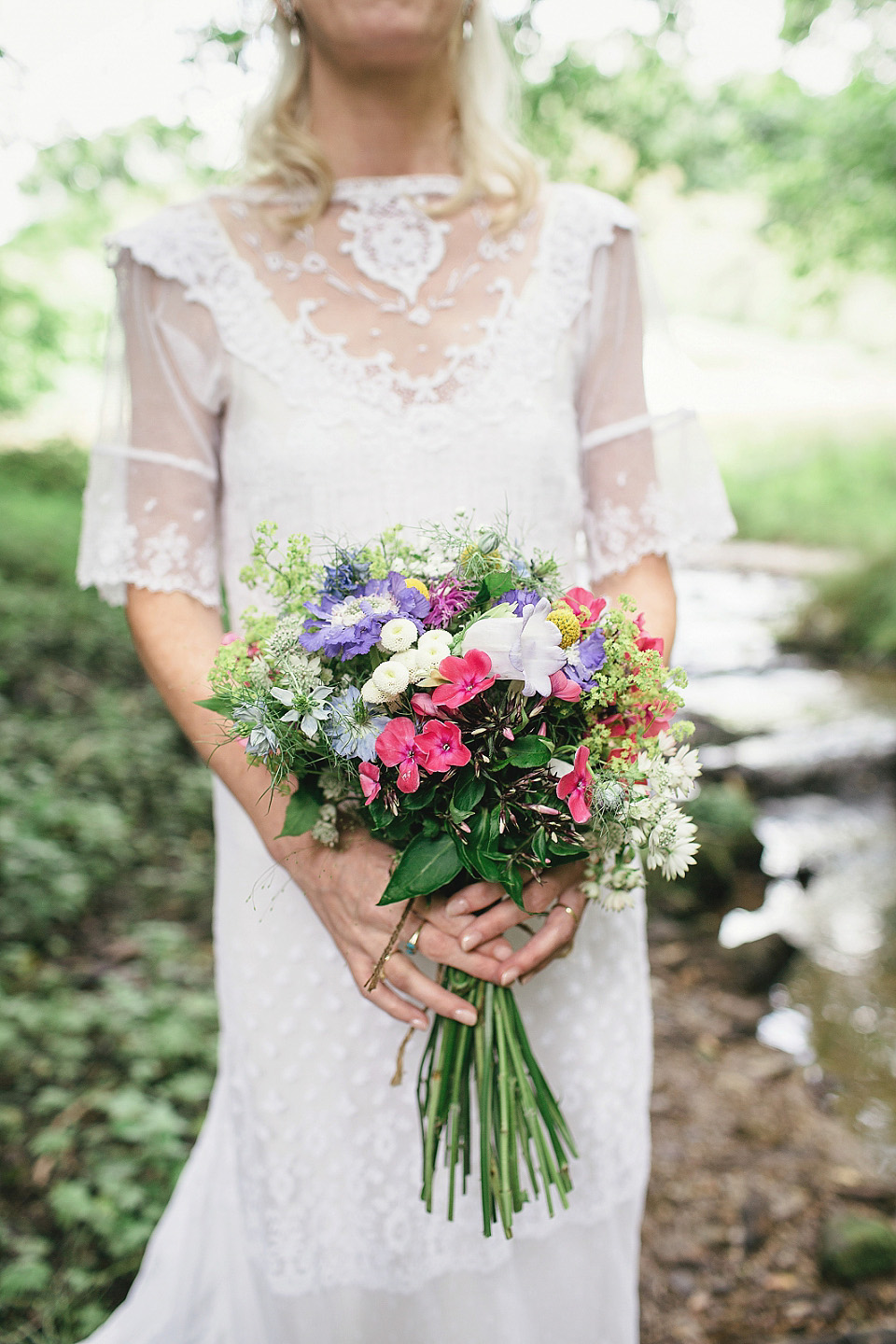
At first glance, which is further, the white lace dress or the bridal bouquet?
the white lace dress

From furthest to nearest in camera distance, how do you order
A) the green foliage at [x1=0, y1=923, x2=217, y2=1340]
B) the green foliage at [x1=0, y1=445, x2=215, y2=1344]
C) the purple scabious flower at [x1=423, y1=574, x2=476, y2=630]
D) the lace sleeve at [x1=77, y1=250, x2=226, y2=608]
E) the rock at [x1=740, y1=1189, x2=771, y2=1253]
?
the rock at [x1=740, y1=1189, x2=771, y2=1253] → the green foliage at [x1=0, y1=445, x2=215, y2=1344] → the green foliage at [x1=0, y1=923, x2=217, y2=1340] → the lace sleeve at [x1=77, y1=250, x2=226, y2=608] → the purple scabious flower at [x1=423, y1=574, x2=476, y2=630]

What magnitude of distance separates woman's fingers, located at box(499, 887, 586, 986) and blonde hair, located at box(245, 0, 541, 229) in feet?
4.00

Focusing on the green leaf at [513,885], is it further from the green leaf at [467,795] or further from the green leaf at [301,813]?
the green leaf at [301,813]

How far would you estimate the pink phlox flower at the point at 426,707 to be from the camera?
1.17m

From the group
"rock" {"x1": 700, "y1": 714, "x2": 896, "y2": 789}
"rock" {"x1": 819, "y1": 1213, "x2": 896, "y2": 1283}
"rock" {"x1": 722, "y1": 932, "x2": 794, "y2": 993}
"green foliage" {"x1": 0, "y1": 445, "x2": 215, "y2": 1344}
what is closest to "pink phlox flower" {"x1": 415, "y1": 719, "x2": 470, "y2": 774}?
"green foliage" {"x1": 0, "y1": 445, "x2": 215, "y2": 1344}

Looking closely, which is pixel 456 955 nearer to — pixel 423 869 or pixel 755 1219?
pixel 423 869

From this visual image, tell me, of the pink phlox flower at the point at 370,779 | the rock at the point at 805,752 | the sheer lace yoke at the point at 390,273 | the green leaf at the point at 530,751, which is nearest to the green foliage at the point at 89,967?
the pink phlox flower at the point at 370,779

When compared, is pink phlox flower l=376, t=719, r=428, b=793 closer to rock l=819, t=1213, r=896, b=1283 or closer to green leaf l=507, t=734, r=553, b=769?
green leaf l=507, t=734, r=553, b=769

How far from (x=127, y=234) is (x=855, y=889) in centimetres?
507

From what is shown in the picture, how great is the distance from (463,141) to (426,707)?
124 cm

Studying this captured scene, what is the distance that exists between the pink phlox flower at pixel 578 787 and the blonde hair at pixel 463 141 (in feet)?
3.66

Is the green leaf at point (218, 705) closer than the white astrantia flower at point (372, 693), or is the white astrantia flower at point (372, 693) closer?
the white astrantia flower at point (372, 693)

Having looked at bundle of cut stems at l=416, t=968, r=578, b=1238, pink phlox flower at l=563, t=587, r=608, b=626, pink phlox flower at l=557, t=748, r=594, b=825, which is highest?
pink phlox flower at l=563, t=587, r=608, b=626

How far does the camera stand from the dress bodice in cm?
167
